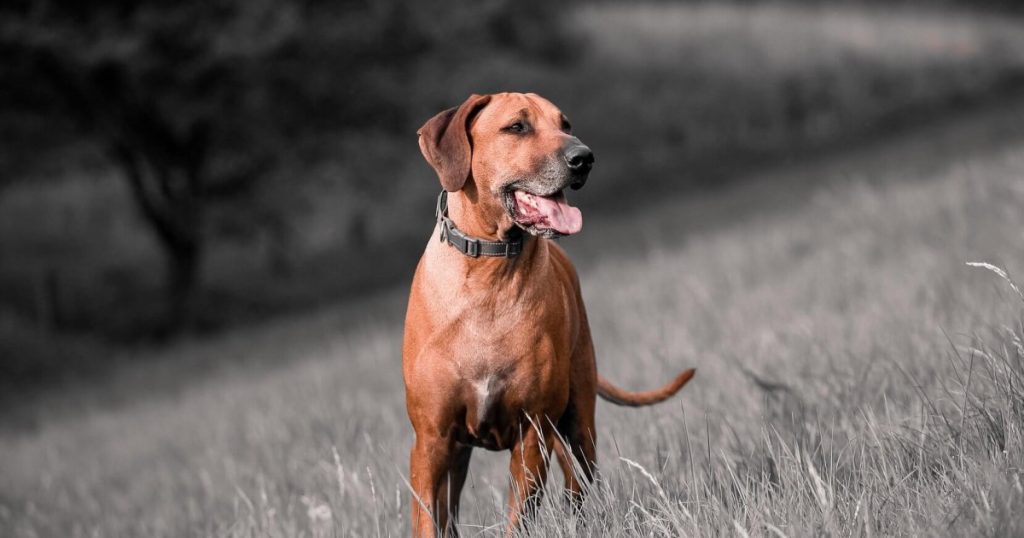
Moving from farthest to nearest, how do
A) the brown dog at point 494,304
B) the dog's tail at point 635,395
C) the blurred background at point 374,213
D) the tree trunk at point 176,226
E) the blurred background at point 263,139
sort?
the tree trunk at point 176,226, the blurred background at point 263,139, the blurred background at point 374,213, the dog's tail at point 635,395, the brown dog at point 494,304

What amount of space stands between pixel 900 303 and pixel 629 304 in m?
3.35

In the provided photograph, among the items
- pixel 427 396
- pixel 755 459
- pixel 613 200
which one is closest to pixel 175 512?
pixel 427 396

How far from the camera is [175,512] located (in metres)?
5.39

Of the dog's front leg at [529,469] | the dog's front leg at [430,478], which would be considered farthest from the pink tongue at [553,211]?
the dog's front leg at [430,478]

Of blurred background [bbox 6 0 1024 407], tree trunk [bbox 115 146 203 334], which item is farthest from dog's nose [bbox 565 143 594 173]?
tree trunk [bbox 115 146 203 334]

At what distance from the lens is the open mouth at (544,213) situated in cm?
299

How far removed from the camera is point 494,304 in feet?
10.3

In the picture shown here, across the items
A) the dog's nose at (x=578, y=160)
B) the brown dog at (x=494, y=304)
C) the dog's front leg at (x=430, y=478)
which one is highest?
the dog's nose at (x=578, y=160)

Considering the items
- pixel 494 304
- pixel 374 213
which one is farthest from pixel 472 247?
pixel 374 213

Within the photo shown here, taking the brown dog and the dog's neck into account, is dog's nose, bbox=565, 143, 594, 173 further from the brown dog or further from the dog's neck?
the dog's neck

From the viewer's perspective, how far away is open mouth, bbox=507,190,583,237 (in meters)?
2.99

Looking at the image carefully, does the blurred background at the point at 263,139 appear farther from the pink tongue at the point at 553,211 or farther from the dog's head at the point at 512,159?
the pink tongue at the point at 553,211

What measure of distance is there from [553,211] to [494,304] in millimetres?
345

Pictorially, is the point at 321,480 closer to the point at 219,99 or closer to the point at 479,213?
the point at 479,213
